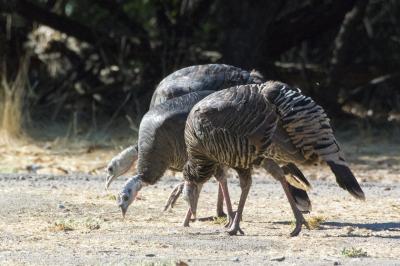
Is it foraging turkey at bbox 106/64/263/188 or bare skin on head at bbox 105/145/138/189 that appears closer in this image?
foraging turkey at bbox 106/64/263/188

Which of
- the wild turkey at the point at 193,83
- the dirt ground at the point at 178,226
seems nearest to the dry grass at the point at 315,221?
the dirt ground at the point at 178,226

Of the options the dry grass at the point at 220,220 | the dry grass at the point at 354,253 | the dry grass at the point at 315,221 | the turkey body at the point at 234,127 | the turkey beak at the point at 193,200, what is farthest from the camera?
the dry grass at the point at 220,220

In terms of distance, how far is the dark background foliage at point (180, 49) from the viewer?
16.0 m

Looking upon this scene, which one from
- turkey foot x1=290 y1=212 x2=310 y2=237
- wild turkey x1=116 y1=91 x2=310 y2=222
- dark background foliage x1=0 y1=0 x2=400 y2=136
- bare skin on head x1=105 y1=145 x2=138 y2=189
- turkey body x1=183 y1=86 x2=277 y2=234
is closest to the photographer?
turkey body x1=183 y1=86 x2=277 y2=234

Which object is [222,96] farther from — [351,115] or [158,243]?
[351,115]

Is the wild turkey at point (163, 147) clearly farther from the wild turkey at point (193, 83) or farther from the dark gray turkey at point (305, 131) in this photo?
the dark gray turkey at point (305, 131)

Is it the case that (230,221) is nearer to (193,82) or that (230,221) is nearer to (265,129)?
(265,129)

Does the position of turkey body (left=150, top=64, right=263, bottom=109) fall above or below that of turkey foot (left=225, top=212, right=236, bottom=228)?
above

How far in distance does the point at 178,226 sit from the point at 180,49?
321 inches

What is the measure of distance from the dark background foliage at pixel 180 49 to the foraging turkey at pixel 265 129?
7.51m

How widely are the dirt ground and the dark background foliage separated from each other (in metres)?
Answer: 3.67

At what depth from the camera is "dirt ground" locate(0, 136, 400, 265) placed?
7109 mm

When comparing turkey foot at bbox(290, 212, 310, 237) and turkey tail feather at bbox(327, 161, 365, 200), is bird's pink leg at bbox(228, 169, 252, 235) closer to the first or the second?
turkey foot at bbox(290, 212, 310, 237)

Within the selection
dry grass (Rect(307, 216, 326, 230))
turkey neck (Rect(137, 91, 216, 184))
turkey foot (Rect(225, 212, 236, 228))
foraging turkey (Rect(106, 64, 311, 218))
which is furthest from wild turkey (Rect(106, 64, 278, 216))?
dry grass (Rect(307, 216, 326, 230))
